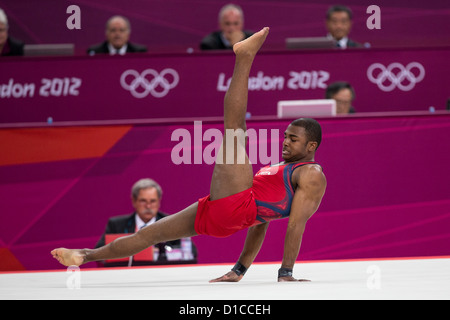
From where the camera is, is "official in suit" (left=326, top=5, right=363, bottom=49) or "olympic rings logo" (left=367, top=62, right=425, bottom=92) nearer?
"olympic rings logo" (left=367, top=62, right=425, bottom=92)

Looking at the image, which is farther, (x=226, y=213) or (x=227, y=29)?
(x=227, y=29)

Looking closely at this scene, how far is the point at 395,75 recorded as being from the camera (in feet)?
24.2

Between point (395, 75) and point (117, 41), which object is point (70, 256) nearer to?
point (117, 41)

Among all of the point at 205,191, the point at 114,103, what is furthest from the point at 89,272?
the point at 114,103

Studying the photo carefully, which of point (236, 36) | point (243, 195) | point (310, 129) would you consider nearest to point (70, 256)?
point (243, 195)

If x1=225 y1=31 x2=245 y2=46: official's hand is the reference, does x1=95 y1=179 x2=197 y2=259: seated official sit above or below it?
below

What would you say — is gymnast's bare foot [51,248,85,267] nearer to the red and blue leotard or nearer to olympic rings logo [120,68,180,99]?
the red and blue leotard

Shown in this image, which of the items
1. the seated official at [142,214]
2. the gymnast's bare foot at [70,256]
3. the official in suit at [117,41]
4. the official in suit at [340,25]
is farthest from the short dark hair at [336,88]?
the gymnast's bare foot at [70,256]

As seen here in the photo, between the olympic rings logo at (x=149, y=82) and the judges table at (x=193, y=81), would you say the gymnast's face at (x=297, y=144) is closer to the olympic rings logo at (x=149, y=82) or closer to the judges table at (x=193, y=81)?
the judges table at (x=193, y=81)

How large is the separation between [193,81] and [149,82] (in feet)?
1.51

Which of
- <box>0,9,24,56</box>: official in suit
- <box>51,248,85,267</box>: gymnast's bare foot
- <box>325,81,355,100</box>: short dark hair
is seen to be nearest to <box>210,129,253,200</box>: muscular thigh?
<box>51,248,85,267</box>: gymnast's bare foot

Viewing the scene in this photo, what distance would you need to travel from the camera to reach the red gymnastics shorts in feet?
13.4

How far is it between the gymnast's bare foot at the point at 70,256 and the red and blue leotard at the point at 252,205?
2.45 feet

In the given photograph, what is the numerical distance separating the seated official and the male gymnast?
4.72 feet
